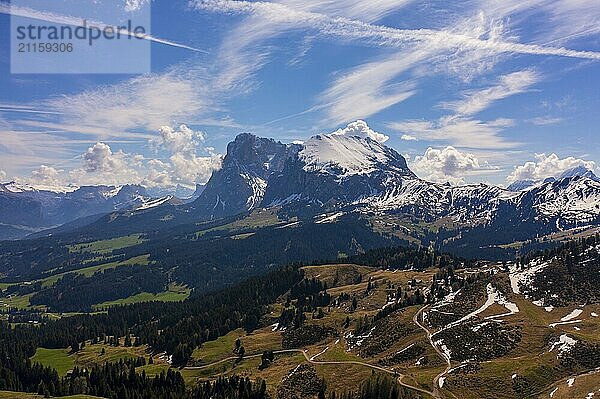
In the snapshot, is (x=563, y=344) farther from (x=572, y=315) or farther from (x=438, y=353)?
(x=438, y=353)

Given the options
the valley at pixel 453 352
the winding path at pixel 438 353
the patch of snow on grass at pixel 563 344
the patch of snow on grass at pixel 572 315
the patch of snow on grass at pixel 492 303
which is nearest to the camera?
the winding path at pixel 438 353

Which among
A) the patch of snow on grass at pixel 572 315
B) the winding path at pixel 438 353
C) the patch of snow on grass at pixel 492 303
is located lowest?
the winding path at pixel 438 353

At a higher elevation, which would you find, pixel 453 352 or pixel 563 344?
pixel 563 344

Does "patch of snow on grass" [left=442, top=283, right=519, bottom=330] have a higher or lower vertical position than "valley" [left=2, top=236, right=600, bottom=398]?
higher

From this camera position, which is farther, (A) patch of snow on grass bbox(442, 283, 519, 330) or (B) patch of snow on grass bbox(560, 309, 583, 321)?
(A) patch of snow on grass bbox(442, 283, 519, 330)

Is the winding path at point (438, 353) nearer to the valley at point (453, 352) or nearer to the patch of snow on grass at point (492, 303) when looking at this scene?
the valley at point (453, 352)

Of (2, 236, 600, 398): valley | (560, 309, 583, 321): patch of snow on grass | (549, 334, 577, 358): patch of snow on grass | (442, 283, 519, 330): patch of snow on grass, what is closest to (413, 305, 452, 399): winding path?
(2, 236, 600, 398): valley

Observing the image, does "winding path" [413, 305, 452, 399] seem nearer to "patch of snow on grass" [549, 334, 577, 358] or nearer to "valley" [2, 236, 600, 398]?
"valley" [2, 236, 600, 398]

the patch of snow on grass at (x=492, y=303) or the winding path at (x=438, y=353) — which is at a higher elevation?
the patch of snow on grass at (x=492, y=303)

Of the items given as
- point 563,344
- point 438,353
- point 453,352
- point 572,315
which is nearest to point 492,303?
point 572,315

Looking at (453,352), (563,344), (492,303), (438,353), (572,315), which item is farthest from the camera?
(492,303)

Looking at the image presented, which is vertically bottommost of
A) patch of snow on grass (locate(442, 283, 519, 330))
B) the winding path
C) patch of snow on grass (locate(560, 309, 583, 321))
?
the winding path

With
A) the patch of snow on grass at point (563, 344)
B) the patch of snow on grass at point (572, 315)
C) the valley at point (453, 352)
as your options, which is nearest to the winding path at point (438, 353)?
the valley at point (453, 352)
